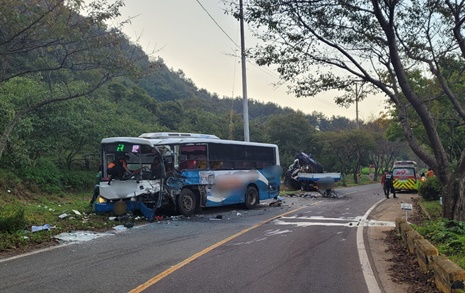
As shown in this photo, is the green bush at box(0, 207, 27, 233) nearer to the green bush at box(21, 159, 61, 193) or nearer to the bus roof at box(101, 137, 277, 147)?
the bus roof at box(101, 137, 277, 147)

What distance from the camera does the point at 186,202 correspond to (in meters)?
14.4

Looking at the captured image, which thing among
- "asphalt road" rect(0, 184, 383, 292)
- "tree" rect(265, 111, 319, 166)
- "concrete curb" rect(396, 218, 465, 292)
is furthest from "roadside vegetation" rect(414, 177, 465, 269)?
"tree" rect(265, 111, 319, 166)

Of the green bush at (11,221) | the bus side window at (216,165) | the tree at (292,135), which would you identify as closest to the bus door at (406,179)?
the tree at (292,135)

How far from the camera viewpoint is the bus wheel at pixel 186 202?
46.3 feet

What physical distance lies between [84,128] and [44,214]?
10850 mm

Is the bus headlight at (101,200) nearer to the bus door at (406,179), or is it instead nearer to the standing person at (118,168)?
the standing person at (118,168)

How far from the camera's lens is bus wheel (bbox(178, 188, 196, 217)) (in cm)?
1412

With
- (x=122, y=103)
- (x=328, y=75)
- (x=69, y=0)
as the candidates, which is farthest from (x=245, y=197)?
(x=122, y=103)

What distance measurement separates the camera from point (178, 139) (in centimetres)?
1495

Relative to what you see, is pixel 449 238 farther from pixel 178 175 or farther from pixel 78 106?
pixel 78 106

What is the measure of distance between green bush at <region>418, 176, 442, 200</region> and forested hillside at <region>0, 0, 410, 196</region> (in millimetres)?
14843

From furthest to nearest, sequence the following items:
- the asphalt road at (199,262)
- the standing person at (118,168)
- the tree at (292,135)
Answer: the tree at (292,135) → the standing person at (118,168) → the asphalt road at (199,262)

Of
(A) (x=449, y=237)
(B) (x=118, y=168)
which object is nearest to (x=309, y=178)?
(B) (x=118, y=168)

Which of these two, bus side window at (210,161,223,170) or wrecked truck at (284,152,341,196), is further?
wrecked truck at (284,152,341,196)
